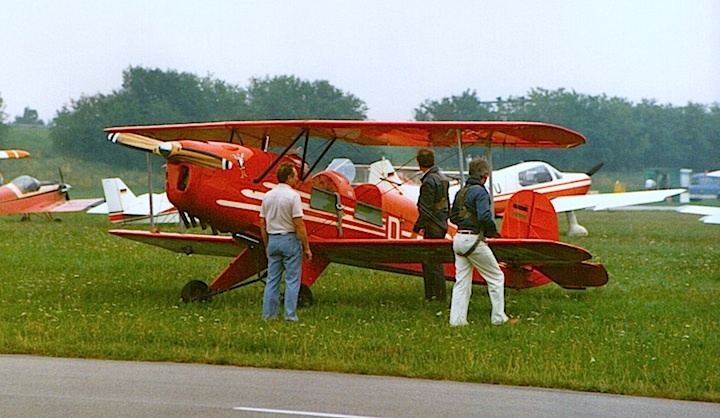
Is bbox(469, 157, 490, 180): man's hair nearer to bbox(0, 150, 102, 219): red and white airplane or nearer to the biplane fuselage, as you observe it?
the biplane fuselage

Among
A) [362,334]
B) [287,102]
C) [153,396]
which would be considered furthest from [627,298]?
[287,102]

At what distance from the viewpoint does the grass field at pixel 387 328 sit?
30.3ft

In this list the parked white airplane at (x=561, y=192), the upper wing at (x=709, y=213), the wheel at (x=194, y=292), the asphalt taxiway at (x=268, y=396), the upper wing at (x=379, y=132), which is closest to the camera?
the asphalt taxiway at (x=268, y=396)

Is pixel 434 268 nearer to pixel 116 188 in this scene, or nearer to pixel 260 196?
pixel 260 196

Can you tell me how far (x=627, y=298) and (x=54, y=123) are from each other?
61057 millimetres

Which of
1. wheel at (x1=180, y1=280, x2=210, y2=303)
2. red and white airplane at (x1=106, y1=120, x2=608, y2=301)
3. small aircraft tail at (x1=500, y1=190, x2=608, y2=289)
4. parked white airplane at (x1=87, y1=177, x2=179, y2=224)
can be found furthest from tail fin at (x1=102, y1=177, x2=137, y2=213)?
small aircraft tail at (x1=500, y1=190, x2=608, y2=289)

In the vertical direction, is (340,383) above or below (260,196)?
below

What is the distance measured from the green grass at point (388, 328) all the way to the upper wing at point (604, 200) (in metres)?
11.6

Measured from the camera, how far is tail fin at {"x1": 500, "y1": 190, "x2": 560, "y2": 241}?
44.9 feet

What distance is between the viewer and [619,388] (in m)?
8.55

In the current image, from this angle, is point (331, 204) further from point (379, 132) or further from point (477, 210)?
point (477, 210)

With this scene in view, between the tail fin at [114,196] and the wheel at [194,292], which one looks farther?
the tail fin at [114,196]

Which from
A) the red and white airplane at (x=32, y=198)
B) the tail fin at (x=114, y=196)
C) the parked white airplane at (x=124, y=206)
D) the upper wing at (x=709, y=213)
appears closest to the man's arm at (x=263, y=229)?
the upper wing at (x=709, y=213)

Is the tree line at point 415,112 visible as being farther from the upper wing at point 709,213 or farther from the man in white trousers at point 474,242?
the man in white trousers at point 474,242
